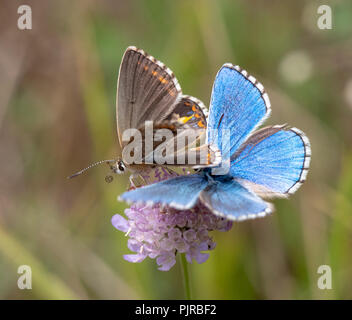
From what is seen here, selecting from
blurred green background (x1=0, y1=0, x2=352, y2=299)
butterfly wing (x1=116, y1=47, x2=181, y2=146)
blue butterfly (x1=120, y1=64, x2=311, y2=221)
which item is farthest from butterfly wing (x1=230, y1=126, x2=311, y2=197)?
blurred green background (x1=0, y1=0, x2=352, y2=299)

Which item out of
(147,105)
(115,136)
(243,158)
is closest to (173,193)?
(243,158)

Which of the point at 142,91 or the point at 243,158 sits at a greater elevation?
the point at 142,91

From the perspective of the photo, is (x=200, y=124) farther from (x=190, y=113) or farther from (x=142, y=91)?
(x=142, y=91)

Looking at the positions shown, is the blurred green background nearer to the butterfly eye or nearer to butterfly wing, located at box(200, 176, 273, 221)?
the butterfly eye

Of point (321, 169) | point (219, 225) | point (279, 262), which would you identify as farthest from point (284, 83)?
point (219, 225)

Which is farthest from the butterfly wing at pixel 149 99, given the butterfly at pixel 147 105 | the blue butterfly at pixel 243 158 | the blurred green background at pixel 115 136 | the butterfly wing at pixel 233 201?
the blurred green background at pixel 115 136

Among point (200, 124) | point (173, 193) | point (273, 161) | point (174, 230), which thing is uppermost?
point (200, 124)
